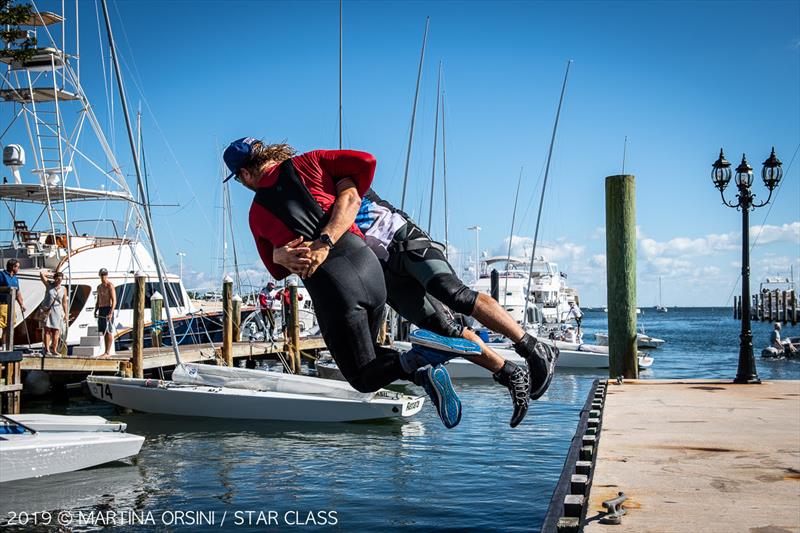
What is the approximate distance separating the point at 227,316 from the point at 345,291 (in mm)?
22639

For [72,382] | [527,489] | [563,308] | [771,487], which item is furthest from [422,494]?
[563,308]

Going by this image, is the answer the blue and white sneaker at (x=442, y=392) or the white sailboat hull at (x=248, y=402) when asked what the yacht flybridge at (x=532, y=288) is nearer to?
the white sailboat hull at (x=248, y=402)

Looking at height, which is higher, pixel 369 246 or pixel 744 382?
pixel 369 246

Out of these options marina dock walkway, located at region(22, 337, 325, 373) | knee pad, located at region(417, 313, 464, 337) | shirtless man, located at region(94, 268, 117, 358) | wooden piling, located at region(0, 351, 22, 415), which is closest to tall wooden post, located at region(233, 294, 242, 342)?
marina dock walkway, located at region(22, 337, 325, 373)

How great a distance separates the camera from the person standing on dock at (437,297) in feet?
11.3

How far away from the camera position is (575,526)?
17.2 feet

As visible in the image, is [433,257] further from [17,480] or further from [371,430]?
[371,430]

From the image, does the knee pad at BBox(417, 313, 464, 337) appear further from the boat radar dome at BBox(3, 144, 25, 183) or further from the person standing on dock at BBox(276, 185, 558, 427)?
the boat radar dome at BBox(3, 144, 25, 183)

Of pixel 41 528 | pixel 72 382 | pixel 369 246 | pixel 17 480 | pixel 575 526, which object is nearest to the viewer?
pixel 369 246

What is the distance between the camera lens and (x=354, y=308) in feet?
10.7

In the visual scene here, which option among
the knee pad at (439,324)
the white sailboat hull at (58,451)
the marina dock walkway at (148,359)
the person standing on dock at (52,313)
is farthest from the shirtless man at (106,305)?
the knee pad at (439,324)

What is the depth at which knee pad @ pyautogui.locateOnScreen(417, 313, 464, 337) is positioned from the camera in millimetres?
3524

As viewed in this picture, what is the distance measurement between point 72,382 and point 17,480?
11847 millimetres

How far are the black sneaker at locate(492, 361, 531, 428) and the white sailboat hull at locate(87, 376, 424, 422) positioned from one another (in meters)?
20.4
